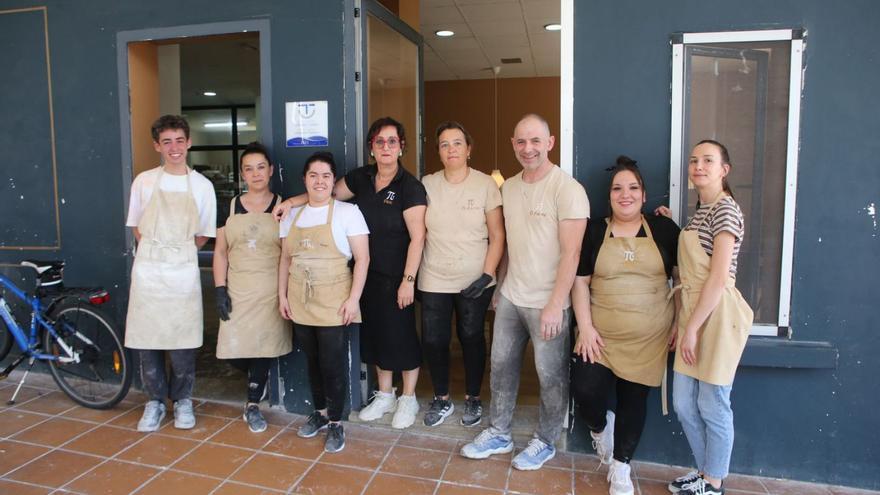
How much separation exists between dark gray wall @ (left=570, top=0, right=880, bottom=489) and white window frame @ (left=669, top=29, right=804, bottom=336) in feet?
0.10

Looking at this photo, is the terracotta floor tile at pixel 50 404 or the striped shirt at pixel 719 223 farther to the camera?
the terracotta floor tile at pixel 50 404

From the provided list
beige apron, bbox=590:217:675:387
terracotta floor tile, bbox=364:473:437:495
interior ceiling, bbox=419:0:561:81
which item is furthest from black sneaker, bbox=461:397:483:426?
interior ceiling, bbox=419:0:561:81

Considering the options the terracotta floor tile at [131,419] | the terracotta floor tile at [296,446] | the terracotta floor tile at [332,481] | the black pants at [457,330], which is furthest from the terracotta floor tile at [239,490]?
the black pants at [457,330]

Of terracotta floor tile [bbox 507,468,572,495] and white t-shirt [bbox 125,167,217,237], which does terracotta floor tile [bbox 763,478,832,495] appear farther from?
white t-shirt [bbox 125,167,217,237]

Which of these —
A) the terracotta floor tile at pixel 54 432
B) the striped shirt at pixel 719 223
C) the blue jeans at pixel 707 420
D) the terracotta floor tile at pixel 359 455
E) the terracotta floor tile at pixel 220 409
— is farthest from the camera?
the terracotta floor tile at pixel 220 409

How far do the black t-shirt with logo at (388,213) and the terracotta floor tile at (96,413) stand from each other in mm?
1730

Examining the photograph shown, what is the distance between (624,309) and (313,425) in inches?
67.0

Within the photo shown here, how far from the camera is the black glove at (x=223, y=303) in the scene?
3094mm

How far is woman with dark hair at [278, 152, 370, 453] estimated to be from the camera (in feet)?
9.54

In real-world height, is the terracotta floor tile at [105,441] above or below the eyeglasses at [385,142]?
below

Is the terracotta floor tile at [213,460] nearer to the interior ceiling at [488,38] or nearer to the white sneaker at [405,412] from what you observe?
the white sneaker at [405,412]

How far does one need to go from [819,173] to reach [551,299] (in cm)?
131

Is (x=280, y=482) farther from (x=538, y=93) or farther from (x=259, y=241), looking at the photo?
(x=538, y=93)

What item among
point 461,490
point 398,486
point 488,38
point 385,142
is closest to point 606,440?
point 461,490
